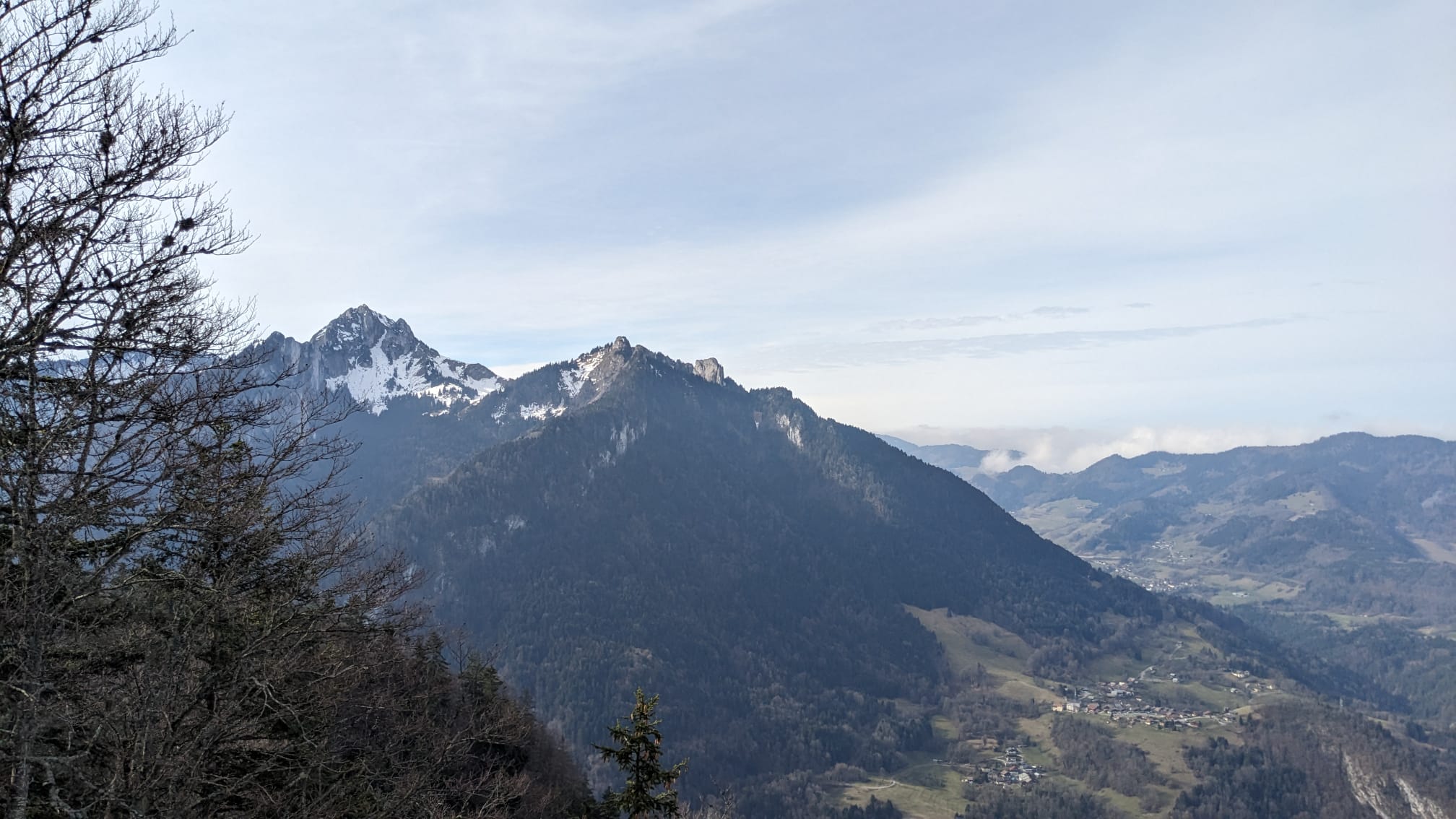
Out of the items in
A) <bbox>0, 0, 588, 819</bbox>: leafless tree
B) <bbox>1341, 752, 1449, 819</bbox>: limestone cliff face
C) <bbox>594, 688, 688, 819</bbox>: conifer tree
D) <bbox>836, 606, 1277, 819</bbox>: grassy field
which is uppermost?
<bbox>0, 0, 588, 819</bbox>: leafless tree

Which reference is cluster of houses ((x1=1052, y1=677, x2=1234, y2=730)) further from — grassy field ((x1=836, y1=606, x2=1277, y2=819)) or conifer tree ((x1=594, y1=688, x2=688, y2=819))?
conifer tree ((x1=594, y1=688, x2=688, y2=819))

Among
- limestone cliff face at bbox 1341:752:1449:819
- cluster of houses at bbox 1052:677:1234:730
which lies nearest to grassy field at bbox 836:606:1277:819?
cluster of houses at bbox 1052:677:1234:730

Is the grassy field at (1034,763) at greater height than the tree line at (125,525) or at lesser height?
lesser

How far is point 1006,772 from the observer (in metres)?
138

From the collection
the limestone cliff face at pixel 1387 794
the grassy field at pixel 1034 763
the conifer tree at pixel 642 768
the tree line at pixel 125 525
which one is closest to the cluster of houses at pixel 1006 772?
the grassy field at pixel 1034 763

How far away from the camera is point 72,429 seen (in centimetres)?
906

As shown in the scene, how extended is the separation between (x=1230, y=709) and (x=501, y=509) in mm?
189542

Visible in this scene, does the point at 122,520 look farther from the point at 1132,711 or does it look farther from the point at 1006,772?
the point at 1132,711

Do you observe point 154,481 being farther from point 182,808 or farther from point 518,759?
point 518,759

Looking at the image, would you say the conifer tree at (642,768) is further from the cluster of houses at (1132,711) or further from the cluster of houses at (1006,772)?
the cluster of houses at (1132,711)

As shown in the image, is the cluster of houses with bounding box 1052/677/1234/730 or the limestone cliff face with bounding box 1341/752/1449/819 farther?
the cluster of houses with bounding box 1052/677/1234/730

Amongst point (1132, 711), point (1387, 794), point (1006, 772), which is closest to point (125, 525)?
point (1006, 772)

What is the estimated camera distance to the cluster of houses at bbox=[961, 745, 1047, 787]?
134000mm

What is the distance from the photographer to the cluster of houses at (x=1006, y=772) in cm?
13400
